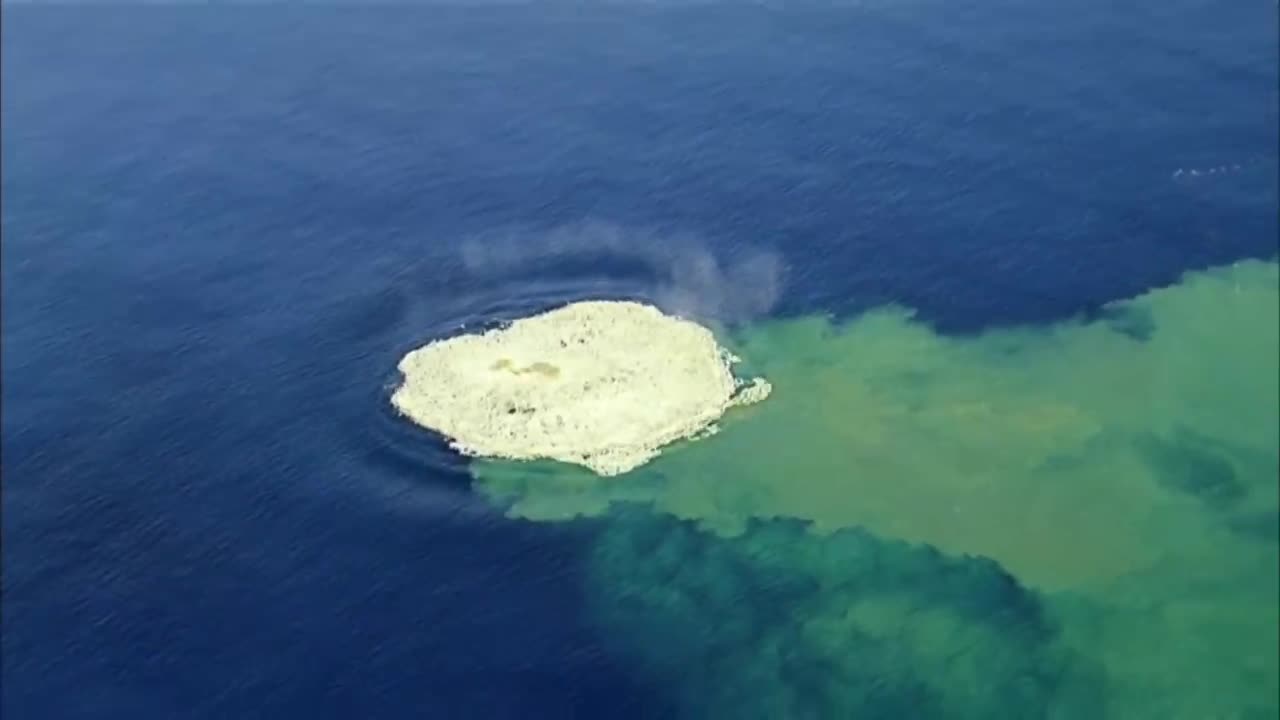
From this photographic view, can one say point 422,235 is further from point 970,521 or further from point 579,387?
point 970,521

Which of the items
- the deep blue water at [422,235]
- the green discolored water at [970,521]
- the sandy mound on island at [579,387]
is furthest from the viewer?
the sandy mound on island at [579,387]

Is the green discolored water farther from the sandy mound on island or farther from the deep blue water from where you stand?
the deep blue water

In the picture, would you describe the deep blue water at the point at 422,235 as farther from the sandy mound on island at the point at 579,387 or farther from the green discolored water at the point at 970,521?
the green discolored water at the point at 970,521

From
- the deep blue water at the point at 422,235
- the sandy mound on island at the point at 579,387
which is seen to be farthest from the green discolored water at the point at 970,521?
the deep blue water at the point at 422,235

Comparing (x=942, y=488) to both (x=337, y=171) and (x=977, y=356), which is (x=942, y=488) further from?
(x=337, y=171)

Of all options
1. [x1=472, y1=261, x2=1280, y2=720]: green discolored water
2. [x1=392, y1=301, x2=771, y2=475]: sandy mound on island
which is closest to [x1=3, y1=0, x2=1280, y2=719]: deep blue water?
[x1=392, y1=301, x2=771, y2=475]: sandy mound on island

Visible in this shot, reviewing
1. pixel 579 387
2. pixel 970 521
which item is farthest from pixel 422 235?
pixel 970 521

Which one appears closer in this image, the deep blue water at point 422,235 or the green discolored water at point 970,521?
the green discolored water at point 970,521

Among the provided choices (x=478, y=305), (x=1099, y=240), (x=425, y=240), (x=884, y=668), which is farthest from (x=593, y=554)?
(x=1099, y=240)
